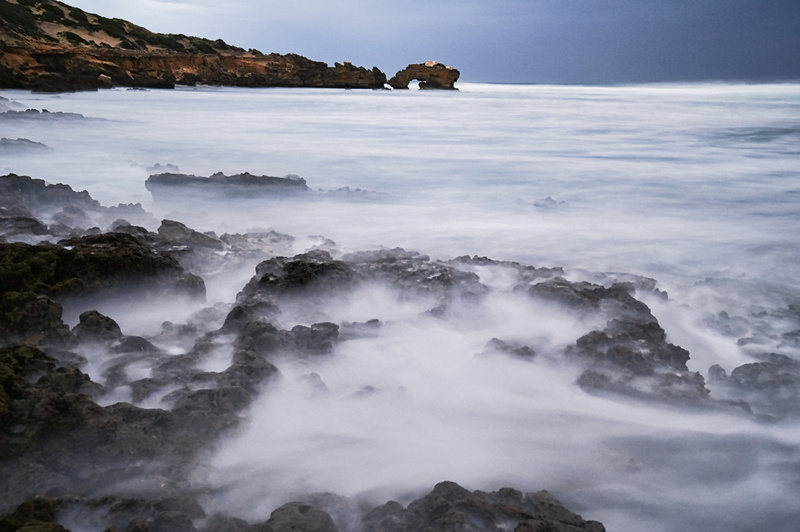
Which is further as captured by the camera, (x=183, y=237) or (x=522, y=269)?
(x=183, y=237)

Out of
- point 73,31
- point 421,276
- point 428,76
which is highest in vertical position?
point 428,76

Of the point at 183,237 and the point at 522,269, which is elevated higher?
the point at 522,269

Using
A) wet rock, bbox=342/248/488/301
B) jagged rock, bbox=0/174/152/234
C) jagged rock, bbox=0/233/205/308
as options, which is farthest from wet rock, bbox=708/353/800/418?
jagged rock, bbox=0/174/152/234

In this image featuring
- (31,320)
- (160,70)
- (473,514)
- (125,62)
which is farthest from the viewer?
(160,70)

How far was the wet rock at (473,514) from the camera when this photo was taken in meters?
1.62

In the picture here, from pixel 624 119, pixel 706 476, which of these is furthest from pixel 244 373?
pixel 624 119

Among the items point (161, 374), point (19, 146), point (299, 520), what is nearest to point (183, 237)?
point (161, 374)

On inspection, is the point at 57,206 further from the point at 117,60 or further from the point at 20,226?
the point at 117,60

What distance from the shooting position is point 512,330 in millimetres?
2992

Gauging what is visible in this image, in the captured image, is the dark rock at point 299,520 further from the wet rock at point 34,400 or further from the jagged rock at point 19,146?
the jagged rock at point 19,146

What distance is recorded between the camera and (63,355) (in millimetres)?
2359

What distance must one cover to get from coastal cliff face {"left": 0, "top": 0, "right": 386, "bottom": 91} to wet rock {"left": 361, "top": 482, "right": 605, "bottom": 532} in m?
23.7

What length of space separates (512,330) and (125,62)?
3277cm

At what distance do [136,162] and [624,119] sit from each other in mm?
15166
